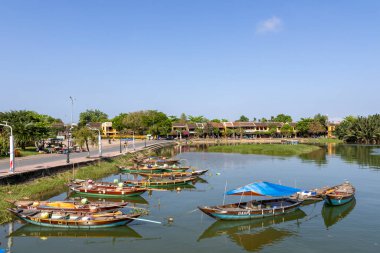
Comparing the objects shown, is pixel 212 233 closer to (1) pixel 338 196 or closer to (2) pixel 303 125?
(1) pixel 338 196

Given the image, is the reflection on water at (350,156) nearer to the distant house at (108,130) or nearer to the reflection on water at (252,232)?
the reflection on water at (252,232)

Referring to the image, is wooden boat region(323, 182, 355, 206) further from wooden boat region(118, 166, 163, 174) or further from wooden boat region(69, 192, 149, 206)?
wooden boat region(118, 166, 163, 174)

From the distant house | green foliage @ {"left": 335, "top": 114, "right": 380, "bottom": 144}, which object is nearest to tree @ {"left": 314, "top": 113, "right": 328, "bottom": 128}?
green foliage @ {"left": 335, "top": 114, "right": 380, "bottom": 144}

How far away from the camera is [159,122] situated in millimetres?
134750

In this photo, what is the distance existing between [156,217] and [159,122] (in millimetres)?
110308

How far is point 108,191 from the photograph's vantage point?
3166cm

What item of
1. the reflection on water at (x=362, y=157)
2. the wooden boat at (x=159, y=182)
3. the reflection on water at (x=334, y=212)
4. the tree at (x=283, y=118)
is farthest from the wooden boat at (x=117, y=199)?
the tree at (x=283, y=118)

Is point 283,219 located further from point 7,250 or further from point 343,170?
point 343,170

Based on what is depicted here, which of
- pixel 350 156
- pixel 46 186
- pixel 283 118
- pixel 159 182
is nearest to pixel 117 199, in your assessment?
pixel 159 182

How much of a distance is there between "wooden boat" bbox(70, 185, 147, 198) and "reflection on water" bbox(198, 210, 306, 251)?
1029cm

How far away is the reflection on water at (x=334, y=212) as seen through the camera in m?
24.9

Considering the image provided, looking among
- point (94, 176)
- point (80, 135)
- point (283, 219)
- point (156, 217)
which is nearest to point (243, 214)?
point (283, 219)

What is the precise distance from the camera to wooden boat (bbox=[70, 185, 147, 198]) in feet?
103

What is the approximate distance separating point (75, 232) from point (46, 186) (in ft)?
41.4
